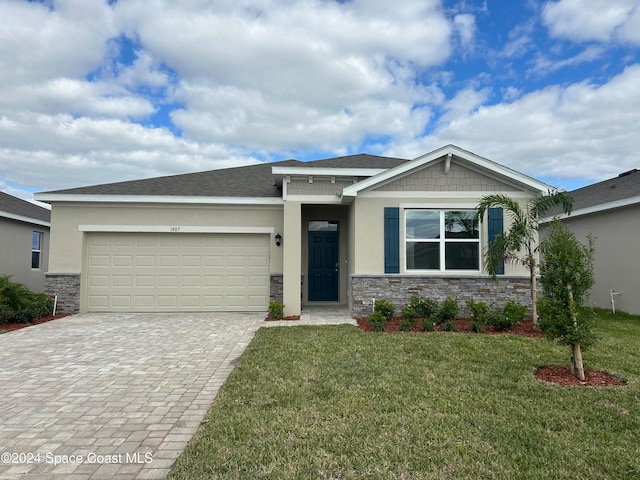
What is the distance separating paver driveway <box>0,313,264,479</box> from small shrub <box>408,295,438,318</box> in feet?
12.3

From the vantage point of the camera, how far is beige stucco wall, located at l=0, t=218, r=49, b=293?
42.0 ft

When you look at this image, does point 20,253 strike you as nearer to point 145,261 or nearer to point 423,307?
point 145,261

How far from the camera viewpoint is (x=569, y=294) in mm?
4680

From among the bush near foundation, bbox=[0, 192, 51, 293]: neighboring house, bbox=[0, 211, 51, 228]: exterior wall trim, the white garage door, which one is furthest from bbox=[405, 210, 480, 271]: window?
bbox=[0, 211, 51, 228]: exterior wall trim

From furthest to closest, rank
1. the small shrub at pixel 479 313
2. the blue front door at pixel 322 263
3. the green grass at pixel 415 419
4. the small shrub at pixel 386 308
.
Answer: the blue front door at pixel 322 263 → the small shrub at pixel 386 308 → the small shrub at pixel 479 313 → the green grass at pixel 415 419

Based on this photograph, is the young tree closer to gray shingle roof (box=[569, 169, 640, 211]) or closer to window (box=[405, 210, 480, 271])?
window (box=[405, 210, 480, 271])

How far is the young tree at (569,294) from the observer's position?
461cm

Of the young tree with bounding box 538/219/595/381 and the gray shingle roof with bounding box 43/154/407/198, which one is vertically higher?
the gray shingle roof with bounding box 43/154/407/198

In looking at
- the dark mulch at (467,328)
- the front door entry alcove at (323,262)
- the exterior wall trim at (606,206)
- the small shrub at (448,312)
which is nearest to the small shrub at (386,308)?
the dark mulch at (467,328)

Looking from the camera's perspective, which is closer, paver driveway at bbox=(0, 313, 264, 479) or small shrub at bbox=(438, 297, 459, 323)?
paver driveway at bbox=(0, 313, 264, 479)

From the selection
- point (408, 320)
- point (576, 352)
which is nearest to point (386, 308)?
point (408, 320)

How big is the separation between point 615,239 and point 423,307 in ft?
21.8

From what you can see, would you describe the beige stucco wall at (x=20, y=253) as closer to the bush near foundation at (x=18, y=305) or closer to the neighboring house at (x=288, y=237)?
Answer: the bush near foundation at (x=18, y=305)

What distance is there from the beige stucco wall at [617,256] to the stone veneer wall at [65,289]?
13920 millimetres
